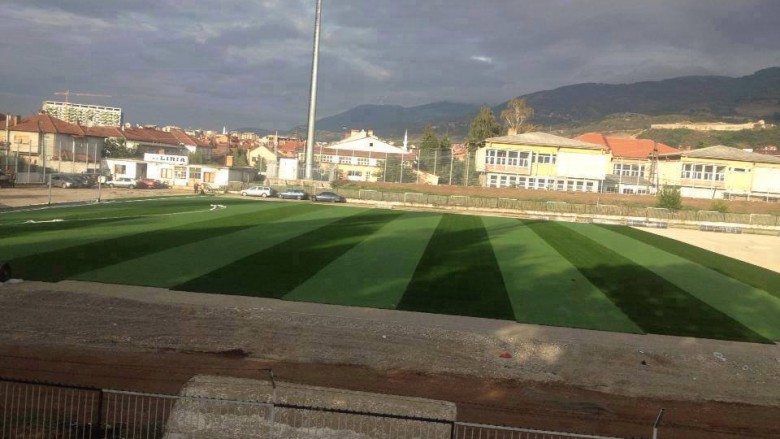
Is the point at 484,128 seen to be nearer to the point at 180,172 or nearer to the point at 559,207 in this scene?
the point at 559,207

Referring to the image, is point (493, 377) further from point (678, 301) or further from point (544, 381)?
point (678, 301)

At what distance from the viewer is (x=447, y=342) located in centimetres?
1634

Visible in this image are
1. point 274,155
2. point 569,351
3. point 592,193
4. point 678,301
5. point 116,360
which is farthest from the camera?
point 274,155

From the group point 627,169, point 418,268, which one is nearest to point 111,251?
Result: point 418,268

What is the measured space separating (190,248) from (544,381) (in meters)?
18.3

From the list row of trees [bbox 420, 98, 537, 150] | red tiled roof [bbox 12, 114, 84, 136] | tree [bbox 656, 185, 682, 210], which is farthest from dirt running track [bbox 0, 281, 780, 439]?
row of trees [bbox 420, 98, 537, 150]

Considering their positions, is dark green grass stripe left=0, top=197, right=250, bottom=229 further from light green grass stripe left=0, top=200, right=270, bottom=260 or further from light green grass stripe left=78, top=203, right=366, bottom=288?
light green grass stripe left=78, top=203, right=366, bottom=288

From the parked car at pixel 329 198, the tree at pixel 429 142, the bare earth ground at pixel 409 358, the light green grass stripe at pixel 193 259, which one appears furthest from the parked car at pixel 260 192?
the bare earth ground at pixel 409 358

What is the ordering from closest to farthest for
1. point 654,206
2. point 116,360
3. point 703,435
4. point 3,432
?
point 3,432, point 703,435, point 116,360, point 654,206

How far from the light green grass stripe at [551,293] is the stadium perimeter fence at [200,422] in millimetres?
9775

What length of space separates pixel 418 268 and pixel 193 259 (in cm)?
825

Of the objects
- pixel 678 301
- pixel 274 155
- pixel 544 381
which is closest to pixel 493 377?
pixel 544 381

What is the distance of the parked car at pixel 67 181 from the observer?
69.9m

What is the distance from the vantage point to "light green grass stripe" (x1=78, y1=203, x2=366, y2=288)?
21.6 meters
